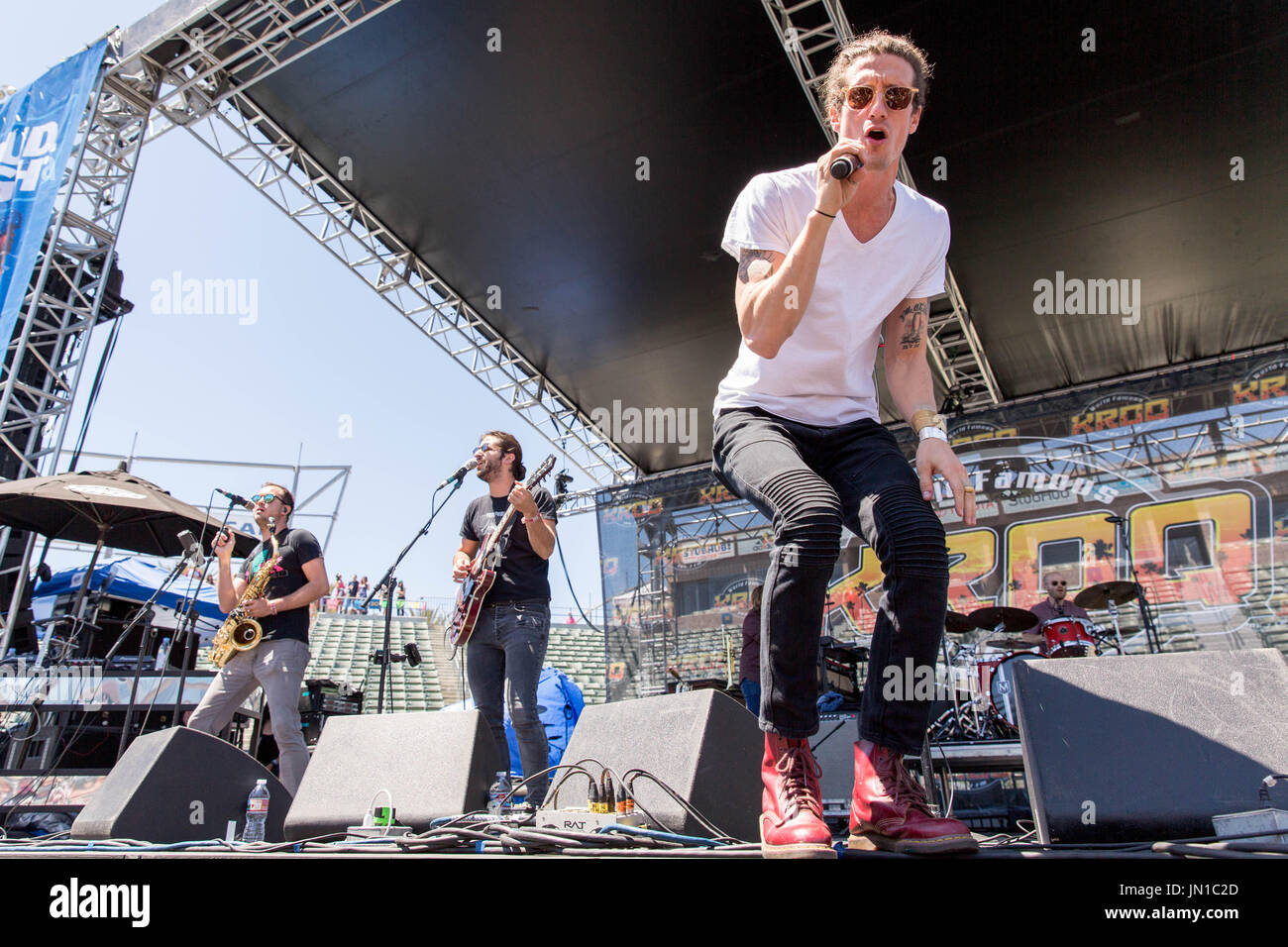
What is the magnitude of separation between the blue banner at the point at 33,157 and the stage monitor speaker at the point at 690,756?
6.55 m

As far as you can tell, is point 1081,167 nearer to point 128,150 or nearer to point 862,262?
point 862,262

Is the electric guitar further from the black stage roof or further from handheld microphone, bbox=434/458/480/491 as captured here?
the black stage roof

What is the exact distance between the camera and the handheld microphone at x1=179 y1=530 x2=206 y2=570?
5625mm

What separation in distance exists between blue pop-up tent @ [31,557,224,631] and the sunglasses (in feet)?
28.3

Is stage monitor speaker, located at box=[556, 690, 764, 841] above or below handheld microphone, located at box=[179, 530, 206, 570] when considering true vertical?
below

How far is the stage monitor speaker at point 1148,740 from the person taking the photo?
160 centimetres

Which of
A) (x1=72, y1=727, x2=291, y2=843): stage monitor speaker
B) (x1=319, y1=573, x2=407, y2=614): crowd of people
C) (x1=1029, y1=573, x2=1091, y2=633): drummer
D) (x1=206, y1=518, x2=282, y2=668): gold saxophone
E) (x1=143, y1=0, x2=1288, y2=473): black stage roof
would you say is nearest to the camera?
(x1=72, y1=727, x2=291, y2=843): stage monitor speaker

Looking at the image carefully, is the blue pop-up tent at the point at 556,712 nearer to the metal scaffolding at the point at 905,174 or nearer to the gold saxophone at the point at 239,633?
the gold saxophone at the point at 239,633

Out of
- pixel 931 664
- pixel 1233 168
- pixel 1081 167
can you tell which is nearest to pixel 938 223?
pixel 931 664

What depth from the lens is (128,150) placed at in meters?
7.20

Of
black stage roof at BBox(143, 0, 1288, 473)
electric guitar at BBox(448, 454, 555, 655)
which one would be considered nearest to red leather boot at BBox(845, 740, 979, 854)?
electric guitar at BBox(448, 454, 555, 655)

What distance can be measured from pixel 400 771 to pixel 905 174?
6.97 meters

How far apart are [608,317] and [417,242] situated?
2375 mm

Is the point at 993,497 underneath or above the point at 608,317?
underneath
